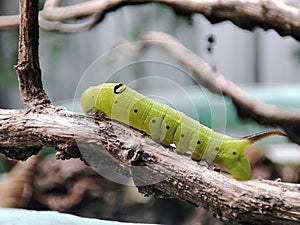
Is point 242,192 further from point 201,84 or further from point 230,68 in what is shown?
point 230,68

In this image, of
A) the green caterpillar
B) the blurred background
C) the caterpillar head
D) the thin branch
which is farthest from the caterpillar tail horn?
the blurred background

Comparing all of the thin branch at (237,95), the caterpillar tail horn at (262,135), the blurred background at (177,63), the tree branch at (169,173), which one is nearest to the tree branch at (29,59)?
the tree branch at (169,173)

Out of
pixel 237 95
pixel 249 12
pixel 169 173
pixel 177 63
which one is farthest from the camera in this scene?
pixel 177 63

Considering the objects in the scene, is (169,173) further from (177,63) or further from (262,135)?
(177,63)

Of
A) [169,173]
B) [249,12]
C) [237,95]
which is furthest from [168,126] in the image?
[237,95]

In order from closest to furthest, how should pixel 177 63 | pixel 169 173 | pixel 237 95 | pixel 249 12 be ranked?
1. pixel 169 173
2. pixel 249 12
3. pixel 237 95
4. pixel 177 63

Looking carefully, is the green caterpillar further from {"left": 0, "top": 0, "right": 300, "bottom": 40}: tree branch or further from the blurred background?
the blurred background

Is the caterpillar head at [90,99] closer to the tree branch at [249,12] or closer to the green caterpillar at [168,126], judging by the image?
the green caterpillar at [168,126]

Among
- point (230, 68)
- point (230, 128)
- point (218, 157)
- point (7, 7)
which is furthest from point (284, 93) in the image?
point (7, 7)
